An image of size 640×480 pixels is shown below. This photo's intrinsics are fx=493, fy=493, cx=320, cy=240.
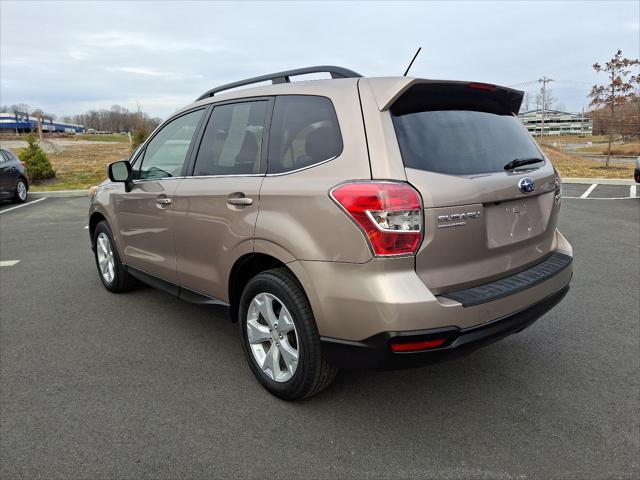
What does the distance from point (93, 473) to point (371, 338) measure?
1428 mm

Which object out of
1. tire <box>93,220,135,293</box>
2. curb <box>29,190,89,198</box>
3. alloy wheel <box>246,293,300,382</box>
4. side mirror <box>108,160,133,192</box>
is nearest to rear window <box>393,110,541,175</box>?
alloy wheel <box>246,293,300,382</box>

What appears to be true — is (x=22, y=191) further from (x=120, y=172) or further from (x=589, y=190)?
(x=589, y=190)

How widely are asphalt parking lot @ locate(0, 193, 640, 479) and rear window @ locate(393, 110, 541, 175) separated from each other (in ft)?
4.42

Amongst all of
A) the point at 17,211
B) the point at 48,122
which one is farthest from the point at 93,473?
the point at 48,122

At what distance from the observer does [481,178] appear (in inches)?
97.0

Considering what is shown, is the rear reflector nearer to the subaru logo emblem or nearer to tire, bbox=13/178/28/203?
the subaru logo emblem

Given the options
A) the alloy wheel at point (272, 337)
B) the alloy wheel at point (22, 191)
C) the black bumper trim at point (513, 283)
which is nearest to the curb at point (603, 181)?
the black bumper trim at point (513, 283)

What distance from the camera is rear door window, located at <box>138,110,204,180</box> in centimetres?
363

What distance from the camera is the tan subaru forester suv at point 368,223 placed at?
2.24 m

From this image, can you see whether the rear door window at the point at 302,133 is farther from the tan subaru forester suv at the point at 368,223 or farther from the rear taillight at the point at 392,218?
the rear taillight at the point at 392,218

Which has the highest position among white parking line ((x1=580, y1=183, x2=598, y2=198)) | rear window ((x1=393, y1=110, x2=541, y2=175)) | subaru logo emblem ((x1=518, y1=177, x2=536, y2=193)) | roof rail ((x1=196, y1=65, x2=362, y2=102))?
roof rail ((x1=196, y1=65, x2=362, y2=102))

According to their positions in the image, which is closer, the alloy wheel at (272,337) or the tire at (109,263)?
the alloy wheel at (272,337)

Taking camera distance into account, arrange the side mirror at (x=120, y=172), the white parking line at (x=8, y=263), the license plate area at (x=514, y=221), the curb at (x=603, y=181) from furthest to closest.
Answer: the curb at (x=603, y=181)
the white parking line at (x=8, y=263)
the side mirror at (x=120, y=172)
the license plate area at (x=514, y=221)

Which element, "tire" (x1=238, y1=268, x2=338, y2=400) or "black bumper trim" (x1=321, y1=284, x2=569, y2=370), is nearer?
"black bumper trim" (x1=321, y1=284, x2=569, y2=370)
